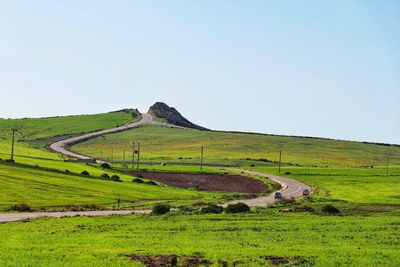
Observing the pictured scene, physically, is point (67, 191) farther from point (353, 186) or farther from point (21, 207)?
point (353, 186)

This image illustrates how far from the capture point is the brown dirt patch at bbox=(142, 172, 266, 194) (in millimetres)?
136000

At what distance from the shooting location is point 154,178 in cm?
14225

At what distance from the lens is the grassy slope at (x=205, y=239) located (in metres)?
37.8

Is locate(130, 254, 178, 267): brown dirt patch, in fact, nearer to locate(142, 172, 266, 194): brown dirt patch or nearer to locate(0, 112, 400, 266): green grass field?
locate(0, 112, 400, 266): green grass field

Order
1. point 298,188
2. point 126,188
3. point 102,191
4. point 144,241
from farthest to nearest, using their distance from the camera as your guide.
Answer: point 298,188 → point 126,188 → point 102,191 → point 144,241

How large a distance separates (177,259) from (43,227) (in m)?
20.8

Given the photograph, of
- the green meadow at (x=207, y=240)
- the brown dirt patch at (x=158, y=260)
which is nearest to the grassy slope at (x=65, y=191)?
the green meadow at (x=207, y=240)

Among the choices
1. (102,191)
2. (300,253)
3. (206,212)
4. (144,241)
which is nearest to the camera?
(300,253)

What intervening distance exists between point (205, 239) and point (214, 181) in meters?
99.3

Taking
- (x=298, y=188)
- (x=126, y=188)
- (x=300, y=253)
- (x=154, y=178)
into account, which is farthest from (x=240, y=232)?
(x=154, y=178)

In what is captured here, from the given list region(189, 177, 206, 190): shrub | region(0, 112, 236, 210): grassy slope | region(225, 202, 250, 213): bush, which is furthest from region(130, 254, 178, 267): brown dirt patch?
region(189, 177, 206, 190): shrub

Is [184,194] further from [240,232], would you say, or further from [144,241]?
[144,241]

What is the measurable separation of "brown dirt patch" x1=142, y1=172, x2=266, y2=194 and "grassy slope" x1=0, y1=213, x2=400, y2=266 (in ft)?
229

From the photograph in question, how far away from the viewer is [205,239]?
4691cm
